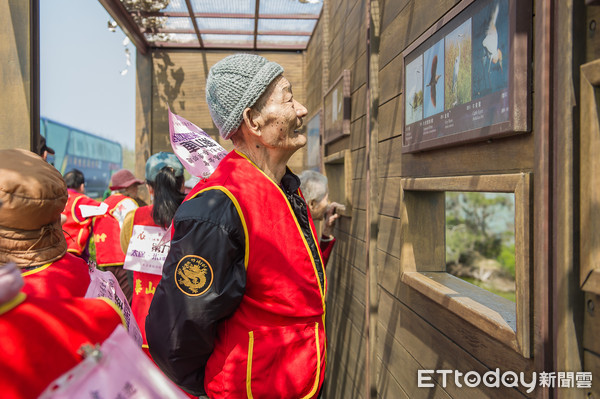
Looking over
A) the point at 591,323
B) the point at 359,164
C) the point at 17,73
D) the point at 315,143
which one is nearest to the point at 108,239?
the point at 17,73

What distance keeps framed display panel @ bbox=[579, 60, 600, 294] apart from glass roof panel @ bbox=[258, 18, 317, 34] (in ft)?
15.7

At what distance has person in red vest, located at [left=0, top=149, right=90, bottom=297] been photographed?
138 cm

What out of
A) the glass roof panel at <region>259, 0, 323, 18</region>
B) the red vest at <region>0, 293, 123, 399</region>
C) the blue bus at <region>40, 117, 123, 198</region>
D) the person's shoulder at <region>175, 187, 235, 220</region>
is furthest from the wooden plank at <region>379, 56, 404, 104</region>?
the blue bus at <region>40, 117, 123, 198</region>

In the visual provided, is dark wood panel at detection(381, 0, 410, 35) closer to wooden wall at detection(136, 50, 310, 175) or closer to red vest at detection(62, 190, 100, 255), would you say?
red vest at detection(62, 190, 100, 255)

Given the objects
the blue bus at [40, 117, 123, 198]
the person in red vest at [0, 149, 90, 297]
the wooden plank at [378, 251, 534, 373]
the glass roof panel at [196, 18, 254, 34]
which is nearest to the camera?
the wooden plank at [378, 251, 534, 373]

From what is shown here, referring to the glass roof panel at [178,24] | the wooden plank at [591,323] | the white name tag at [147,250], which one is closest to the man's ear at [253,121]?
the wooden plank at [591,323]

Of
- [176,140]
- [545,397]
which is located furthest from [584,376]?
[176,140]

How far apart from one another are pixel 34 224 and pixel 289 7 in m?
4.27

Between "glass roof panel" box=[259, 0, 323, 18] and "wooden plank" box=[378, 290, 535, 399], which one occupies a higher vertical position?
"glass roof panel" box=[259, 0, 323, 18]

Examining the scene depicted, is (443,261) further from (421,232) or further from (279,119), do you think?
(279,119)

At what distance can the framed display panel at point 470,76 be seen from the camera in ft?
3.76

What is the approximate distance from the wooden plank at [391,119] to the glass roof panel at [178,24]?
386 cm

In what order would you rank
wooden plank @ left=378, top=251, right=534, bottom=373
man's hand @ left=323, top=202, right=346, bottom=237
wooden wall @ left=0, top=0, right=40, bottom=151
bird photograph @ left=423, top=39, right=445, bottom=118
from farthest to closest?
man's hand @ left=323, top=202, right=346, bottom=237 < wooden wall @ left=0, top=0, right=40, bottom=151 < bird photograph @ left=423, top=39, right=445, bottom=118 < wooden plank @ left=378, top=251, right=534, bottom=373

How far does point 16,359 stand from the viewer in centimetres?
73
